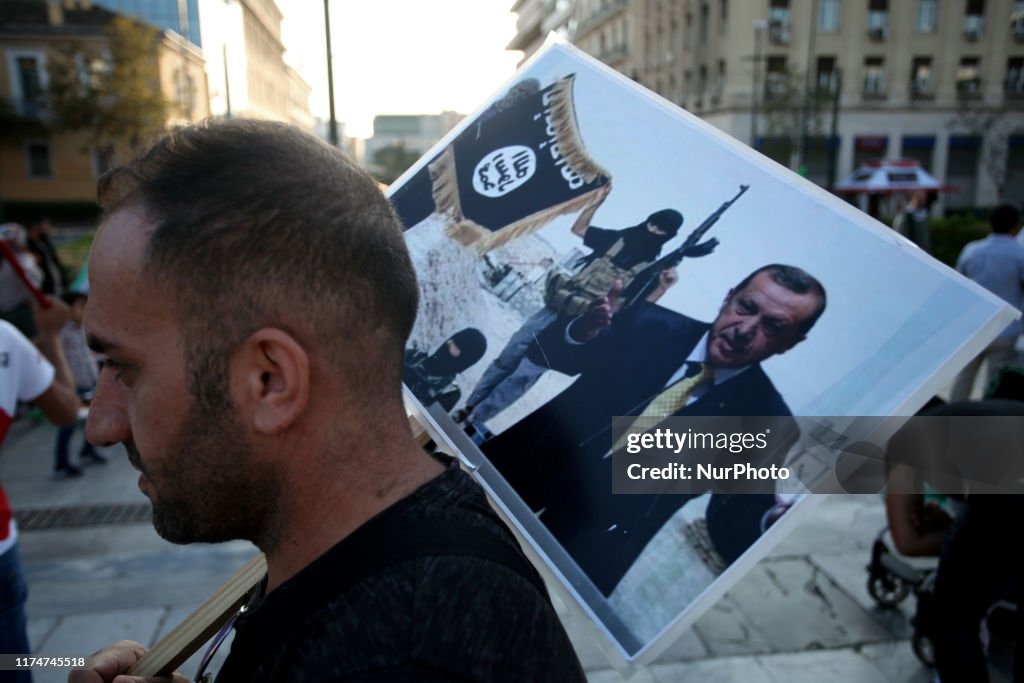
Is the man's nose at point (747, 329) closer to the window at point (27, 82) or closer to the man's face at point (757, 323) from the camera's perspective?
the man's face at point (757, 323)

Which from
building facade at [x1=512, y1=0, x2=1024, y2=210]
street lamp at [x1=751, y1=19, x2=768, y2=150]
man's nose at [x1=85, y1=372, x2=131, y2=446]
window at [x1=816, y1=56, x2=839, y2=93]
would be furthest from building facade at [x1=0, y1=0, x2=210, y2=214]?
man's nose at [x1=85, y1=372, x2=131, y2=446]

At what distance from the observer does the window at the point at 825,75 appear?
26.8 meters

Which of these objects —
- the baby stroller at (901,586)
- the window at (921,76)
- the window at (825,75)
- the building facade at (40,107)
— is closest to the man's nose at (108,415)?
the baby stroller at (901,586)

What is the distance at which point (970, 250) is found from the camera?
6.01 metres

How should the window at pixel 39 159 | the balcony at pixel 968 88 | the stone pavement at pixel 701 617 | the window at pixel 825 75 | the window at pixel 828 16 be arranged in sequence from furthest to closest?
1. the window at pixel 39 159
2. the window at pixel 825 75
3. the window at pixel 828 16
4. the balcony at pixel 968 88
5. the stone pavement at pixel 701 617

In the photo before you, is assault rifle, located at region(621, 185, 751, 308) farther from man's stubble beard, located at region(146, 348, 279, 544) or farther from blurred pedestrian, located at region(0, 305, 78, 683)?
blurred pedestrian, located at region(0, 305, 78, 683)

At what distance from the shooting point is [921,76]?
2498 centimetres

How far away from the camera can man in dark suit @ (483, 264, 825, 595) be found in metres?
1.12

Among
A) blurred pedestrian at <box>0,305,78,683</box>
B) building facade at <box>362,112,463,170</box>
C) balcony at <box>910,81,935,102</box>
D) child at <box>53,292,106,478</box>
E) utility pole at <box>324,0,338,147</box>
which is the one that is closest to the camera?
blurred pedestrian at <box>0,305,78,683</box>

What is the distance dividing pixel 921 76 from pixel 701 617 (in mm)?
27651

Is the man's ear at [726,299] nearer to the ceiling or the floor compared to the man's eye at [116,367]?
nearer to the ceiling

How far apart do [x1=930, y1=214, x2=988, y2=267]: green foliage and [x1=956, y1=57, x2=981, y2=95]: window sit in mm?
6892

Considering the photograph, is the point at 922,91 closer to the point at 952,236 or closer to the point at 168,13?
the point at 952,236

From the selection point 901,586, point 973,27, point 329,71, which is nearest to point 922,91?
point 973,27
